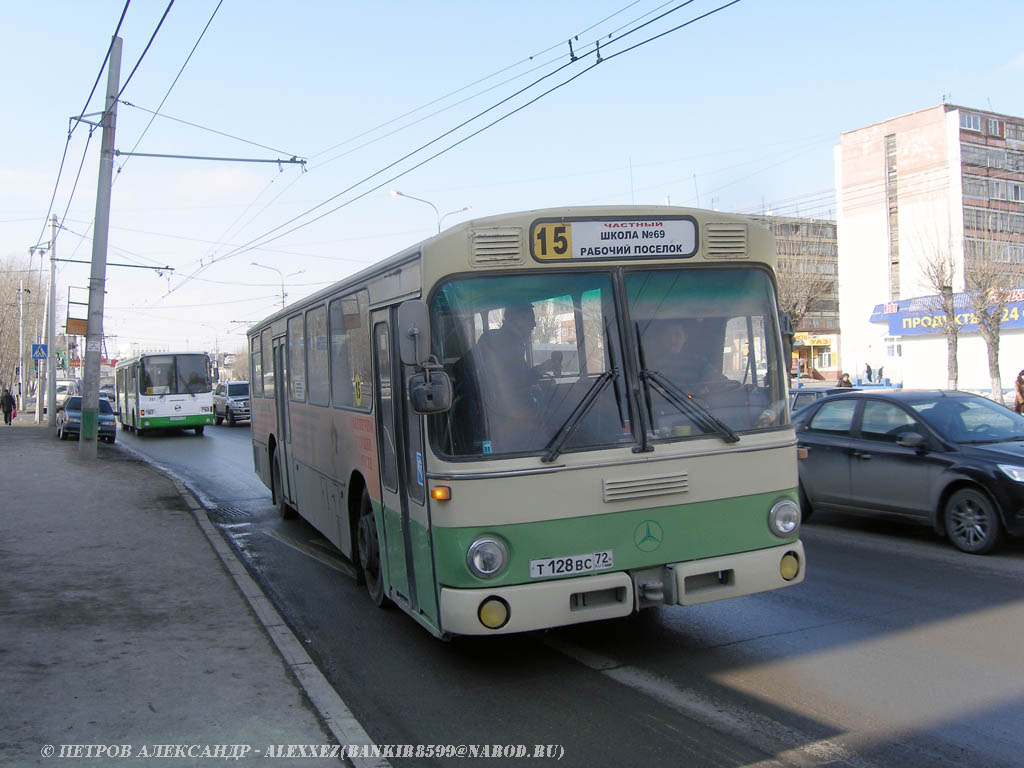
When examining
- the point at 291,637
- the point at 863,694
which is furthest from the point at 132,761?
the point at 863,694

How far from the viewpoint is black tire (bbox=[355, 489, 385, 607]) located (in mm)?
7227

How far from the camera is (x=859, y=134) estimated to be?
72312mm

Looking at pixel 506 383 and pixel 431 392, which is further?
pixel 506 383

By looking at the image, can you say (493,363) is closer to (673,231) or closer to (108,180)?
(673,231)

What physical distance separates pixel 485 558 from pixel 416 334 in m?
1.34

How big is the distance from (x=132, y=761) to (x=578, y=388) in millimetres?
3035

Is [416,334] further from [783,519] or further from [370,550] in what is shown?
[370,550]

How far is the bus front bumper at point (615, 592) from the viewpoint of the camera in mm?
5109

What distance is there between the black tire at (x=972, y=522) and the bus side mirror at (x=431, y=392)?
19.6ft

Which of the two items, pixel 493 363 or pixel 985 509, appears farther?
pixel 985 509

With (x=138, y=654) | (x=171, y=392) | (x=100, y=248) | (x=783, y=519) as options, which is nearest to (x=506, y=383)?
(x=783, y=519)

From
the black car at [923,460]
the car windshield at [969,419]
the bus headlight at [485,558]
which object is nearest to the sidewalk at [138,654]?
the bus headlight at [485,558]

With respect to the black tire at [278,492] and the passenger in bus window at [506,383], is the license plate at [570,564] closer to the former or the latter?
the passenger in bus window at [506,383]

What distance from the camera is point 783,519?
579 cm
